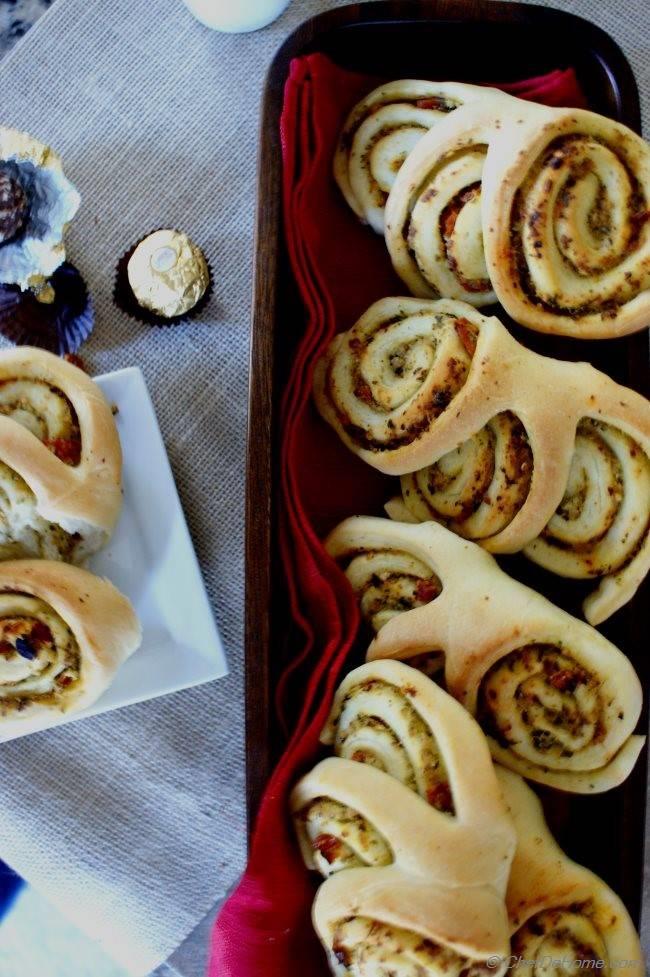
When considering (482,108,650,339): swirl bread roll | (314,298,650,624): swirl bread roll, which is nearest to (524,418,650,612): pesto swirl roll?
(314,298,650,624): swirl bread roll

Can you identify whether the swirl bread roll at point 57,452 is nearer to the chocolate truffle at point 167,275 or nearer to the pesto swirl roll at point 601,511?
the chocolate truffle at point 167,275

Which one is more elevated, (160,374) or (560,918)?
(160,374)

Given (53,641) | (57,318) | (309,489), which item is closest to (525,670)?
(309,489)

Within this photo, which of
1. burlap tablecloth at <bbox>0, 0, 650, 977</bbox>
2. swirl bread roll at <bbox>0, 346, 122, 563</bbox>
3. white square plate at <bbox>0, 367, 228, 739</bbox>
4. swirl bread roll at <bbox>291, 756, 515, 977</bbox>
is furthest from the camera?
burlap tablecloth at <bbox>0, 0, 650, 977</bbox>

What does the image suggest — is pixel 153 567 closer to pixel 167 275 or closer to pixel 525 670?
pixel 167 275

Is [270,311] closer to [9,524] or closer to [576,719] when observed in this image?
[9,524]

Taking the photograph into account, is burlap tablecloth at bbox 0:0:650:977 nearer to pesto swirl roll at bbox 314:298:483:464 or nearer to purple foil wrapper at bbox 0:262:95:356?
purple foil wrapper at bbox 0:262:95:356

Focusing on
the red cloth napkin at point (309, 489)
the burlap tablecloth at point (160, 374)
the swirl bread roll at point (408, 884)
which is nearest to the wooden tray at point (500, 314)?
the red cloth napkin at point (309, 489)
